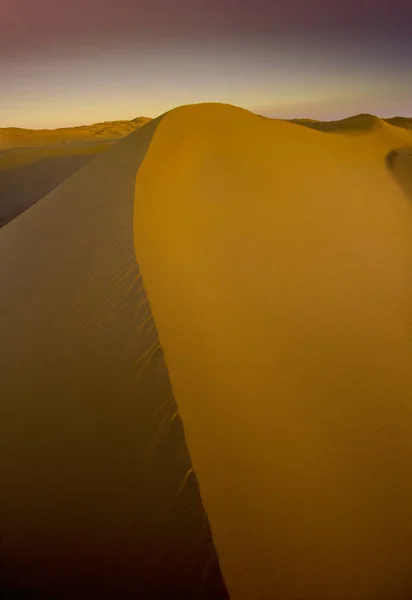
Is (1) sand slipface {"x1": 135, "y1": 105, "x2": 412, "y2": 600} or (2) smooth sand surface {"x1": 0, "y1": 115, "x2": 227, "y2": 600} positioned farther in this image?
(1) sand slipface {"x1": 135, "y1": 105, "x2": 412, "y2": 600}

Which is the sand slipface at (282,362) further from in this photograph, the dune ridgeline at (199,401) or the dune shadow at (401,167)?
the dune shadow at (401,167)

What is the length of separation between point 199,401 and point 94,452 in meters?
0.78

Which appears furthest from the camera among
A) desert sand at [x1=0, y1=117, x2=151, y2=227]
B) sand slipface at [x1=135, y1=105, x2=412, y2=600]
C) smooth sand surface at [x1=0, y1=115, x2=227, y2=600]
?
desert sand at [x1=0, y1=117, x2=151, y2=227]

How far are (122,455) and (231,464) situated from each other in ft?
2.34

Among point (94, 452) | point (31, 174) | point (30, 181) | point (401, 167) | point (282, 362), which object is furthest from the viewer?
point (31, 174)

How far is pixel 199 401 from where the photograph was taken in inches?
110

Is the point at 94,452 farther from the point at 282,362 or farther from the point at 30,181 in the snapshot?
the point at 30,181

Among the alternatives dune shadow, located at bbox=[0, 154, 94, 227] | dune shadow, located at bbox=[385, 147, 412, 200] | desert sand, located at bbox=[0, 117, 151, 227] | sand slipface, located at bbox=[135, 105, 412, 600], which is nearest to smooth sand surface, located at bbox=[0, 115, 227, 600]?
sand slipface, located at bbox=[135, 105, 412, 600]

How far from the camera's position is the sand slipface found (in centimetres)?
241

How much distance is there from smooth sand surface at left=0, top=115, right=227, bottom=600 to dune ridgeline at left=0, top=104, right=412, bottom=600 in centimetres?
1

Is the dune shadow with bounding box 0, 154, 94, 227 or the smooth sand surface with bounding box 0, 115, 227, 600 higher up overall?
the dune shadow with bounding box 0, 154, 94, 227

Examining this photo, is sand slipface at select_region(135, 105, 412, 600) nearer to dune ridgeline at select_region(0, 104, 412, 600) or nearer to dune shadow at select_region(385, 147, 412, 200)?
dune ridgeline at select_region(0, 104, 412, 600)

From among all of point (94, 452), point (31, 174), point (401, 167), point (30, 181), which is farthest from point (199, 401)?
point (31, 174)

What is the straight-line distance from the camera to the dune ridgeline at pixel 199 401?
91.9 inches
